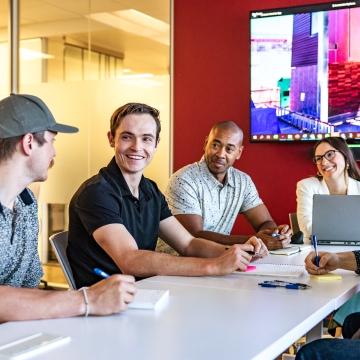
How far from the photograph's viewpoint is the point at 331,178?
147 inches

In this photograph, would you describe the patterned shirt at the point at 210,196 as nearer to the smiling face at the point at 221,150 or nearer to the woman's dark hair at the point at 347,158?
the smiling face at the point at 221,150

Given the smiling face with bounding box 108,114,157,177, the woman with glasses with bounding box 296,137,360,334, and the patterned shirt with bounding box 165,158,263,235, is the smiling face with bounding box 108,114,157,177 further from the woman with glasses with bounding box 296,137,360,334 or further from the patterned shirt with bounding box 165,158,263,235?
the woman with glasses with bounding box 296,137,360,334

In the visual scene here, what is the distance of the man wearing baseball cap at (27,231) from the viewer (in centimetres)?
147

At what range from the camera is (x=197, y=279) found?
79.4 inches

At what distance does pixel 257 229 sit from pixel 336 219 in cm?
73

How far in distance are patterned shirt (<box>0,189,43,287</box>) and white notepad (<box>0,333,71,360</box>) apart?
0.48 meters

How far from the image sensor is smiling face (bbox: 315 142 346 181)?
374 centimetres

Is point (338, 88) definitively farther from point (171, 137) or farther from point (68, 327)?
point (68, 327)

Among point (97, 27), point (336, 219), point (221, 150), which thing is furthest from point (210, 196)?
point (97, 27)

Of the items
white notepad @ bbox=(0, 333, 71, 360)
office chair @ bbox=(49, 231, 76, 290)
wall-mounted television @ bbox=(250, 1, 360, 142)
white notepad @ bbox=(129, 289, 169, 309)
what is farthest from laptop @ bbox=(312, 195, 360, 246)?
white notepad @ bbox=(0, 333, 71, 360)

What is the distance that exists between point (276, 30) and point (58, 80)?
74.2 inches

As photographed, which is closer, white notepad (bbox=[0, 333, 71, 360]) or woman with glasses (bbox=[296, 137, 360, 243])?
white notepad (bbox=[0, 333, 71, 360])

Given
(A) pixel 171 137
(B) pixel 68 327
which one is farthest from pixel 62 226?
(B) pixel 68 327

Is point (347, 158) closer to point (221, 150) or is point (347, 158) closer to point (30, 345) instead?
point (221, 150)
